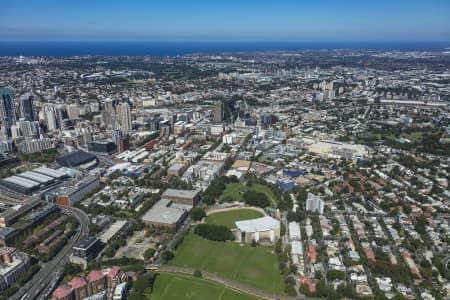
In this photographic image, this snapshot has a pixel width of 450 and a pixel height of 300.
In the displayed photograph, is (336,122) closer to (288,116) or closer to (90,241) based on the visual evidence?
(288,116)

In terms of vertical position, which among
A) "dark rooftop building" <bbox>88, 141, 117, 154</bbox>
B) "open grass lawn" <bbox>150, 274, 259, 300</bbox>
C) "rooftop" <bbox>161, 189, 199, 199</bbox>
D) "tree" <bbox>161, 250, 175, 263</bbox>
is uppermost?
"dark rooftop building" <bbox>88, 141, 117, 154</bbox>

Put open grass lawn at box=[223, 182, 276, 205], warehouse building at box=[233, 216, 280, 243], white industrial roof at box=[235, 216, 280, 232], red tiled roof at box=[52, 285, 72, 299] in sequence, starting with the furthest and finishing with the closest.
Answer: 1. open grass lawn at box=[223, 182, 276, 205]
2. white industrial roof at box=[235, 216, 280, 232]
3. warehouse building at box=[233, 216, 280, 243]
4. red tiled roof at box=[52, 285, 72, 299]

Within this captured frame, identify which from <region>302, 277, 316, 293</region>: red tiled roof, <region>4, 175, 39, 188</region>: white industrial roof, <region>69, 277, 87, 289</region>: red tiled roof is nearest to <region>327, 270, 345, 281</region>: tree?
<region>302, 277, 316, 293</region>: red tiled roof

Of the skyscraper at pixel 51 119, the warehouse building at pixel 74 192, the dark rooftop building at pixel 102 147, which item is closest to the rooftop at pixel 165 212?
the warehouse building at pixel 74 192

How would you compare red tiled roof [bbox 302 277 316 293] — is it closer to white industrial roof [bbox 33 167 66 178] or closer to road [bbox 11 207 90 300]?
road [bbox 11 207 90 300]

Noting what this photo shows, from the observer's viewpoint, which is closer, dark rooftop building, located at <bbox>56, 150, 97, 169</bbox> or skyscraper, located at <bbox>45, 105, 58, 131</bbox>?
dark rooftop building, located at <bbox>56, 150, 97, 169</bbox>

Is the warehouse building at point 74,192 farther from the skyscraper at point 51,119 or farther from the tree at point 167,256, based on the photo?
the skyscraper at point 51,119
